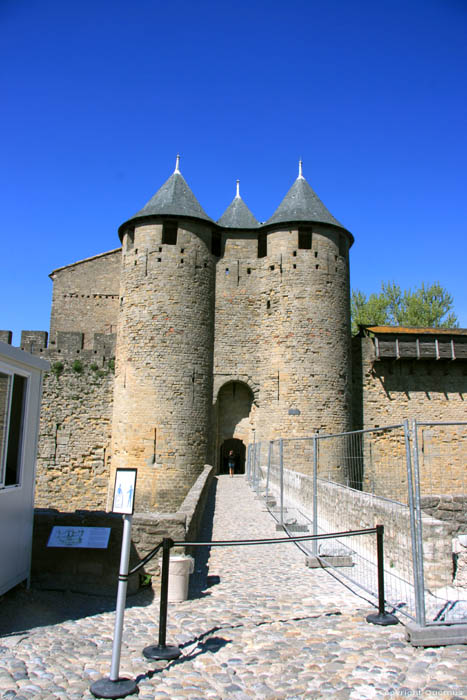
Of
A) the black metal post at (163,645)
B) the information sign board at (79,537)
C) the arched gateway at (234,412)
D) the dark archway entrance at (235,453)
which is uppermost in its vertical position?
the arched gateway at (234,412)

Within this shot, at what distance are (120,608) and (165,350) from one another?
1453 centimetres

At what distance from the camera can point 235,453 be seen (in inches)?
835

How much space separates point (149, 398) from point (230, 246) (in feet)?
21.9

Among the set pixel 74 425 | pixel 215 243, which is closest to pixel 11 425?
pixel 74 425

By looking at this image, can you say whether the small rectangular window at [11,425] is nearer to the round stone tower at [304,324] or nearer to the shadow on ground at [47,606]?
the shadow on ground at [47,606]

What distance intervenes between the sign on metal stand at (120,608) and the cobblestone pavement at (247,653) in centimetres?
9

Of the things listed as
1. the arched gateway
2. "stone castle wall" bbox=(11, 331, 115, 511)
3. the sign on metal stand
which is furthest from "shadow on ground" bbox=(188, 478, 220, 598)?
"stone castle wall" bbox=(11, 331, 115, 511)

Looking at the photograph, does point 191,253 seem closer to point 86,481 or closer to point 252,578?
point 86,481

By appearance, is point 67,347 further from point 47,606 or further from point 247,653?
point 247,653

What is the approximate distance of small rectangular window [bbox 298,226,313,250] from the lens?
19906 millimetres

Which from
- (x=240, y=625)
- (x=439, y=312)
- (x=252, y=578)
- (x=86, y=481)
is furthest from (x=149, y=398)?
(x=439, y=312)

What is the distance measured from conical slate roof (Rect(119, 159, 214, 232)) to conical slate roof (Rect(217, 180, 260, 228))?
4.57 ft

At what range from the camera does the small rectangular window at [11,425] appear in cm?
526

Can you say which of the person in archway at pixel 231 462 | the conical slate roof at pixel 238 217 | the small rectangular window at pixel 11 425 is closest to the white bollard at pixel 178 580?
the small rectangular window at pixel 11 425
